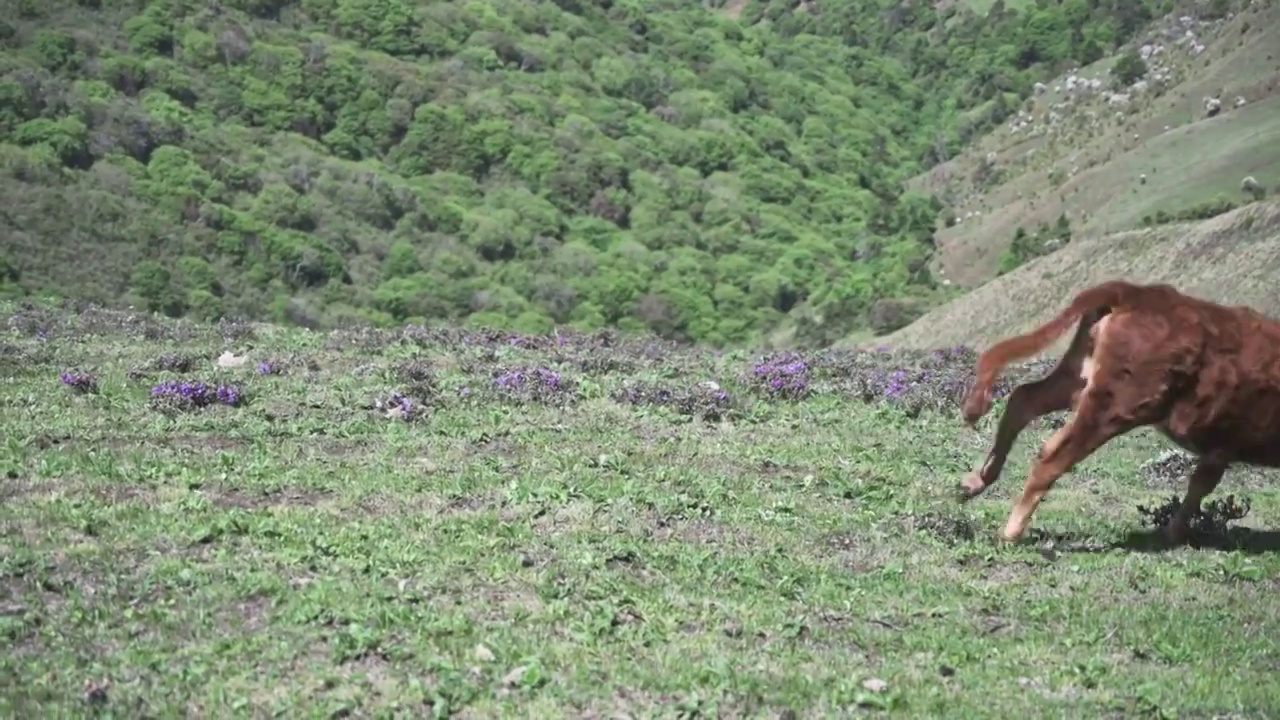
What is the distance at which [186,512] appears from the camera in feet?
31.5

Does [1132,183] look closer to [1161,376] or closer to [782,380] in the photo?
[782,380]

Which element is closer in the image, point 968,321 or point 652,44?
point 968,321

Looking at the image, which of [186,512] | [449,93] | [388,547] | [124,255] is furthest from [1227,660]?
[449,93]

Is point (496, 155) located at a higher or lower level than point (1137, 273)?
lower

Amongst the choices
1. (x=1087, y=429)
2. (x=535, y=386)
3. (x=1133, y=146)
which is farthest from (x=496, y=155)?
(x=1087, y=429)

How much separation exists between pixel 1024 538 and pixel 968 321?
1067 inches

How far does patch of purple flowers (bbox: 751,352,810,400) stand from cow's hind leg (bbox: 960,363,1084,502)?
6.68m

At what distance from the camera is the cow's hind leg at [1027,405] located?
1053cm

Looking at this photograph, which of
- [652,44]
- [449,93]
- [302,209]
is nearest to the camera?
[302,209]

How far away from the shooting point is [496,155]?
402 ft

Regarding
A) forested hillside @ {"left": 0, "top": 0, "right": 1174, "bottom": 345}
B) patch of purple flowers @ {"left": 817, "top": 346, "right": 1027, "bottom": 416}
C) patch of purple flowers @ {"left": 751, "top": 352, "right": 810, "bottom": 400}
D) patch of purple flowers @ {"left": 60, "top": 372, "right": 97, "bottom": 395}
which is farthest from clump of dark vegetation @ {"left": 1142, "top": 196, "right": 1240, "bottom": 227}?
patch of purple flowers @ {"left": 60, "top": 372, "right": 97, "bottom": 395}

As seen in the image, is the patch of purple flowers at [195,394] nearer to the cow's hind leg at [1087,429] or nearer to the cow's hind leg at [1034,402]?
the cow's hind leg at [1034,402]

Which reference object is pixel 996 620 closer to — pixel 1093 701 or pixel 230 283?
pixel 1093 701

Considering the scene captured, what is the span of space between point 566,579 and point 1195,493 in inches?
197
